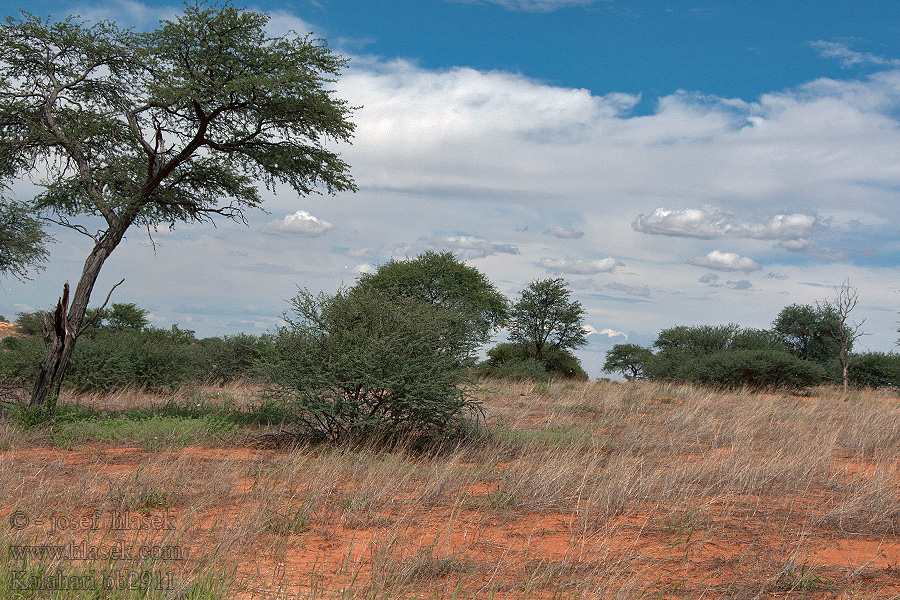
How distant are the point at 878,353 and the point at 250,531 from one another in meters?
34.9

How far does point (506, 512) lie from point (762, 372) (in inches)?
788

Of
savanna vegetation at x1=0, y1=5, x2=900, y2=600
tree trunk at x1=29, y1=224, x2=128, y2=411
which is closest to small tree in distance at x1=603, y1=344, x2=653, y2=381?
savanna vegetation at x1=0, y1=5, x2=900, y2=600

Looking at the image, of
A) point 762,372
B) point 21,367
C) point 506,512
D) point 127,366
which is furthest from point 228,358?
point 762,372

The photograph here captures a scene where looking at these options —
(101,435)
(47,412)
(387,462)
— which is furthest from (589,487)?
(47,412)

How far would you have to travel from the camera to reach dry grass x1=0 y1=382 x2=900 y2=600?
454 cm

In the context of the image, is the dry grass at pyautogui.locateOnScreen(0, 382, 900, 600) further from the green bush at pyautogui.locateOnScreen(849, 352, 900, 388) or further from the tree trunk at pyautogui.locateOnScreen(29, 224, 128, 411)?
the green bush at pyautogui.locateOnScreen(849, 352, 900, 388)

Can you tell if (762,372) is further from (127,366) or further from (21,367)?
(21,367)

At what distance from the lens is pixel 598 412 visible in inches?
589

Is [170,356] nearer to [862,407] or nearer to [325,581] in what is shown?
[325,581]

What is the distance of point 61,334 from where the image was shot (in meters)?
11.1

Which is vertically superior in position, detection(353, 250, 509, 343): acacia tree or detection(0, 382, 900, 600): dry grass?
detection(353, 250, 509, 343): acacia tree

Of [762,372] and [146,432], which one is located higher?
[762,372]

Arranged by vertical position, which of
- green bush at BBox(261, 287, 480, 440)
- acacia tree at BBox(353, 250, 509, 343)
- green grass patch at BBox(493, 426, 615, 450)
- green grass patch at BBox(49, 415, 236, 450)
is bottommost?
green grass patch at BBox(49, 415, 236, 450)

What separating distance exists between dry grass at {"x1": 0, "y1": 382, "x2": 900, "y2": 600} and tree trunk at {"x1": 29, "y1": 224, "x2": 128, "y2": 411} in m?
0.88
